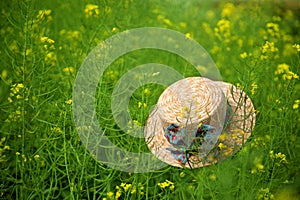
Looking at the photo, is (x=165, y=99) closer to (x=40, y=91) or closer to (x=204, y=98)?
(x=204, y=98)

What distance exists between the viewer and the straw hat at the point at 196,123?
291 cm

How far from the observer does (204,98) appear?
318 cm

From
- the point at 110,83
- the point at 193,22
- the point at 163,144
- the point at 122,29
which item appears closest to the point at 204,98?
the point at 163,144

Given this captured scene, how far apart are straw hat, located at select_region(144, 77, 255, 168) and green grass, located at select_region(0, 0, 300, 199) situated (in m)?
0.10

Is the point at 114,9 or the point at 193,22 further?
the point at 193,22

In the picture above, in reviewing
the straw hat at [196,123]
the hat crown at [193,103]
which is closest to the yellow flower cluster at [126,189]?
the straw hat at [196,123]

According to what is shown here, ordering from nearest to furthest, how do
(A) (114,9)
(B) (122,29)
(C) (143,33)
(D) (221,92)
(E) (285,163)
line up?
1. (E) (285,163)
2. (D) (221,92)
3. (B) (122,29)
4. (A) (114,9)
5. (C) (143,33)

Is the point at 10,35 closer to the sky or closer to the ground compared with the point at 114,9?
closer to the ground

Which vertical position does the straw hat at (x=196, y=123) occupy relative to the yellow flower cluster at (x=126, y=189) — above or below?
above

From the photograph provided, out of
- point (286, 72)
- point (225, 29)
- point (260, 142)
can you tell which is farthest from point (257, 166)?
point (225, 29)

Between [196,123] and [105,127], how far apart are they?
0.60m

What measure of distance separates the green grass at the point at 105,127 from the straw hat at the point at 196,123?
0.10 meters

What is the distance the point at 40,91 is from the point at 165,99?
824 millimetres

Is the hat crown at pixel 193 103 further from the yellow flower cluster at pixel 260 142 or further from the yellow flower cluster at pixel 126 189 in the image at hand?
the yellow flower cluster at pixel 126 189
